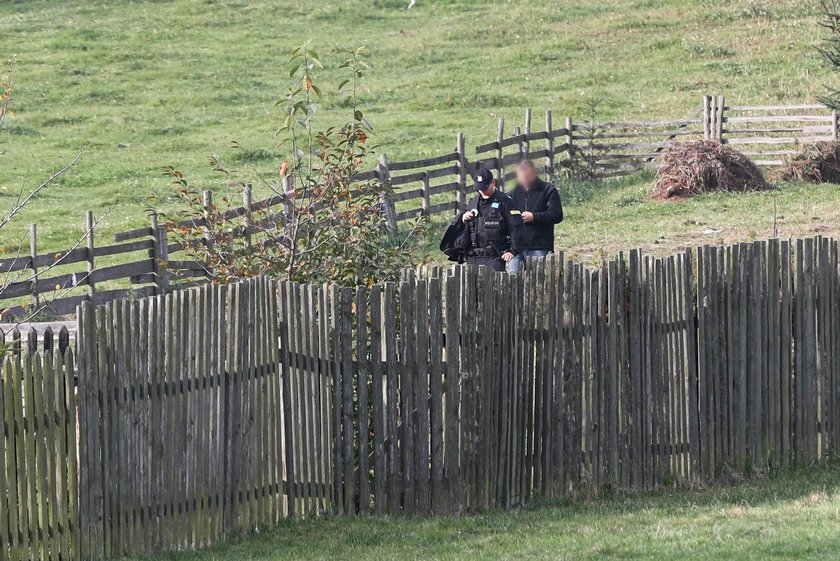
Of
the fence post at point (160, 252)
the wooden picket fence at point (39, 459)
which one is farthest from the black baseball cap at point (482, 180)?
the fence post at point (160, 252)

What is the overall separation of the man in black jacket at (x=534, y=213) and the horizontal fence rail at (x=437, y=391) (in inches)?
112

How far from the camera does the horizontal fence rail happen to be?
272 inches

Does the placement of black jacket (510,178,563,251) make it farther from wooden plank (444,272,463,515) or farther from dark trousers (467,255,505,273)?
wooden plank (444,272,463,515)

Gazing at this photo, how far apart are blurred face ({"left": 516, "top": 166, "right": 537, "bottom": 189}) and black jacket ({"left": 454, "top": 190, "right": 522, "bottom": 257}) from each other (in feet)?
0.81

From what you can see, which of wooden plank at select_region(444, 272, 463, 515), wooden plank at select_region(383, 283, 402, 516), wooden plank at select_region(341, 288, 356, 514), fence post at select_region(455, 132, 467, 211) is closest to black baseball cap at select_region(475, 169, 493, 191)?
wooden plank at select_region(444, 272, 463, 515)

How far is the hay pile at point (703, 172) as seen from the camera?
22.8 m

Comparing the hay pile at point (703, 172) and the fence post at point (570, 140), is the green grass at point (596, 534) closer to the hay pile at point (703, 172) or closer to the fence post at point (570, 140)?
the hay pile at point (703, 172)

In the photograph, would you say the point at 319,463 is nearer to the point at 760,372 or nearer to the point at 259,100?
the point at 760,372

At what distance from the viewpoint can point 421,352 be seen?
761 centimetres

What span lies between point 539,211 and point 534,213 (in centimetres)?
9

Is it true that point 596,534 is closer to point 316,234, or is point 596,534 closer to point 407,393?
point 407,393

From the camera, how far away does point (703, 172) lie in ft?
74.9

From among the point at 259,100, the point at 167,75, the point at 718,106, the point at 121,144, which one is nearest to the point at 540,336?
the point at 718,106

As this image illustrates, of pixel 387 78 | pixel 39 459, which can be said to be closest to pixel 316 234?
pixel 39 459
